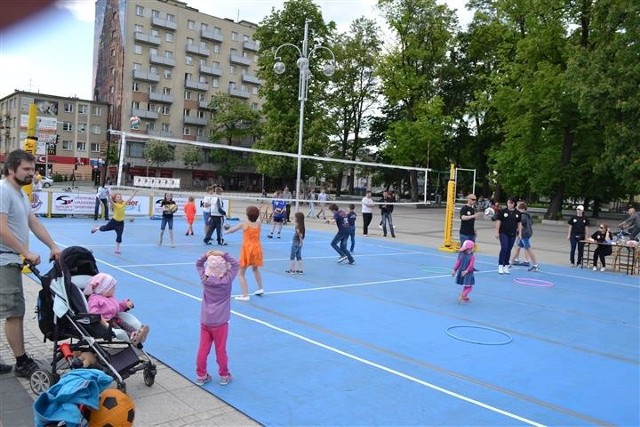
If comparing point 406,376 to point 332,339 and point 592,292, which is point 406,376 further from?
point 592,292

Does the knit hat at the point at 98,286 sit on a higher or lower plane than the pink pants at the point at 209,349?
higher

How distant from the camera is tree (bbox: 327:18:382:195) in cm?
5472

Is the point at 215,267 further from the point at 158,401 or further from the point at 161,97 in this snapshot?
the point at 161,97

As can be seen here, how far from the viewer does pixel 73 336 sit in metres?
5.05

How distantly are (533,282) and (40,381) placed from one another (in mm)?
12221

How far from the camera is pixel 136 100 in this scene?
236ft

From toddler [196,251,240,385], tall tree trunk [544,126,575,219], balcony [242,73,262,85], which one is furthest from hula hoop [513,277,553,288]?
balcony [242,73,262,85]

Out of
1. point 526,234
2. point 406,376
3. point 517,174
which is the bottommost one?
point 406,376

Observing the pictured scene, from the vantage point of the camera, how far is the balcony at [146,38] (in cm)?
7125

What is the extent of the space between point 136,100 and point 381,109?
35.2 m

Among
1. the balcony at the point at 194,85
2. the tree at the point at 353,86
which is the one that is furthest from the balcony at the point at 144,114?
the tree at the point at 353,86

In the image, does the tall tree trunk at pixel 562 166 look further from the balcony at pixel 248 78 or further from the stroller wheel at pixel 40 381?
the balcony at pixel 248 78

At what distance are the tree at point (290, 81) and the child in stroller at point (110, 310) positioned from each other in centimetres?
3861

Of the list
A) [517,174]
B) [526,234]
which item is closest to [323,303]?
[526,234]
